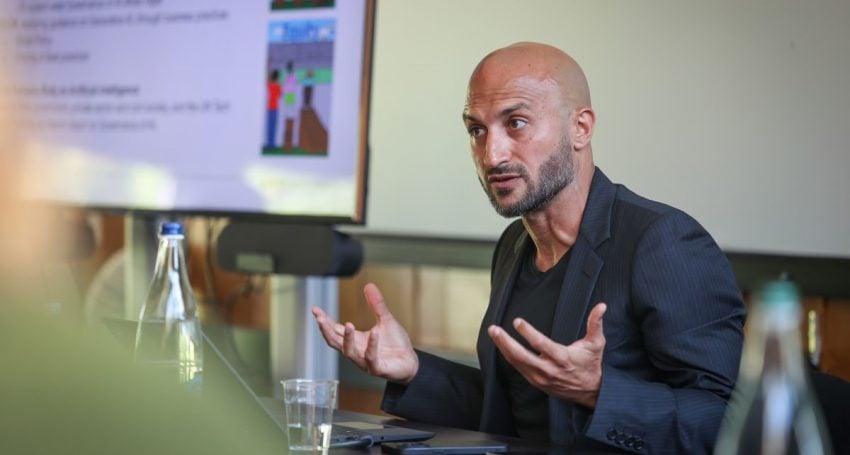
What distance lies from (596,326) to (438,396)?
0.51 m

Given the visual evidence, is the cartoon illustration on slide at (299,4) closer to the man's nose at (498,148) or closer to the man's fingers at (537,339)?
the man's nose at (498,148)

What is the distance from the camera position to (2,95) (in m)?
0.49

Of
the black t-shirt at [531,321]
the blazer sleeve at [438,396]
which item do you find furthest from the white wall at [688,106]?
the blazer sleeve at [438,396]

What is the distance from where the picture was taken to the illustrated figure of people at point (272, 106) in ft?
→ 10.4

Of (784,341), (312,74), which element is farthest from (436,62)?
(784,341)

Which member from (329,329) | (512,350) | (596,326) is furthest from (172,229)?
(596,326)

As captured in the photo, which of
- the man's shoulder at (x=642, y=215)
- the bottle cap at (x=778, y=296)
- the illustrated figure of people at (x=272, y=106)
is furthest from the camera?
the illustrated figure of people at (x=272, y=106)

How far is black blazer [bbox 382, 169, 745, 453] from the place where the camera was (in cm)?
165

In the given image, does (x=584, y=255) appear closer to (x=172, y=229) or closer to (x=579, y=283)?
(x=579, y=283)

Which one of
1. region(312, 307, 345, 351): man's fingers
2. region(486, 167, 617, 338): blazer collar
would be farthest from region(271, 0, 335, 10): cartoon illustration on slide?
region(312, 307, 345, 351): man's fingers

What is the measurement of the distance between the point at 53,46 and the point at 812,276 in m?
2.35

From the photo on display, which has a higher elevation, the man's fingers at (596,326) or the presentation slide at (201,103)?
the presentation slide at (201,103)

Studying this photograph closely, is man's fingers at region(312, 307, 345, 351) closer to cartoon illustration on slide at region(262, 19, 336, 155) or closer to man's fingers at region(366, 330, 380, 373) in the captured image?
man's fingers at region(366, 330, 380, 373)

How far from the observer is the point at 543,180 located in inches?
81.7
